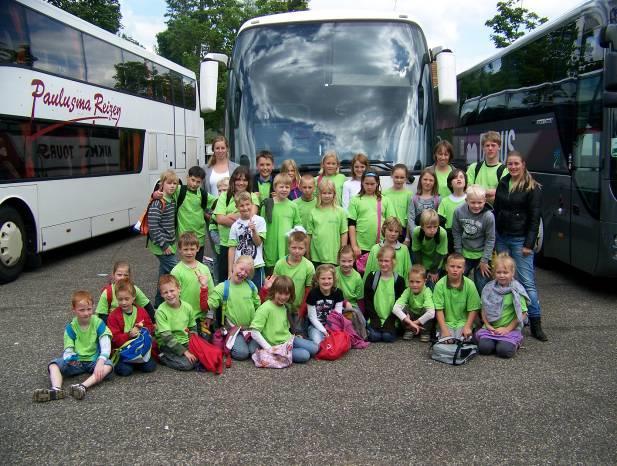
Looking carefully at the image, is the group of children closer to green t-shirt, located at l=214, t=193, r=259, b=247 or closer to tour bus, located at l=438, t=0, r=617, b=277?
green t-shirt, located at l=214, t=193, r=259, b=247

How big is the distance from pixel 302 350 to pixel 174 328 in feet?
3.45

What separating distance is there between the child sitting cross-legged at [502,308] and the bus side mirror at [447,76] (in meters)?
2.65

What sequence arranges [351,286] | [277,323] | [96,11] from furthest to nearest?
1. [96,11]
2. [351,286]
3. [277,323]

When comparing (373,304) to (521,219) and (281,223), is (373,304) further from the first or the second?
(521,219)

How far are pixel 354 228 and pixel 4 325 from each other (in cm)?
367

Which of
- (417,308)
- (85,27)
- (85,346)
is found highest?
(85,27)

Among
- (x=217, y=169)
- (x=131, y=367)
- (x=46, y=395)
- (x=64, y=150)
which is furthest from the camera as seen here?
(x=64, y=150)

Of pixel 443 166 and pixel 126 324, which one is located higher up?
pixel 443 166

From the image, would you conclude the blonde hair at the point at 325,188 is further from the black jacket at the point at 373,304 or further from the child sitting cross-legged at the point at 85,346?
the child sitting cross-legged at the point at 85,346

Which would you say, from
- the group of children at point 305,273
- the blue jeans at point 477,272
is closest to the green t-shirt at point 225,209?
the group of children at point 305,273

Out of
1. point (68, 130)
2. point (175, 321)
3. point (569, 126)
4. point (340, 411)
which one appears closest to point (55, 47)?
point (68, 130)

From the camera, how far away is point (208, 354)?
198 inches

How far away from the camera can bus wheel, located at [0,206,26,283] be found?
8.70 m

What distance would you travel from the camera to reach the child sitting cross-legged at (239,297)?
17.9 ft
